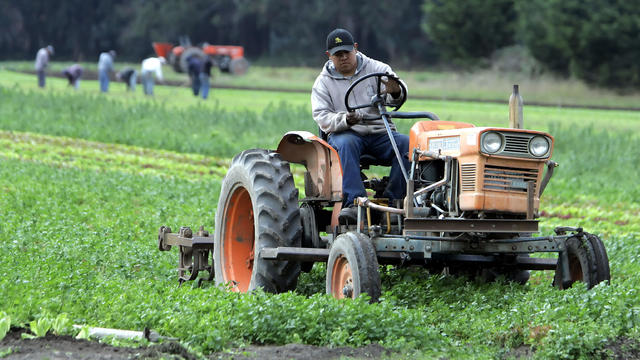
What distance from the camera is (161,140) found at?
22594mm

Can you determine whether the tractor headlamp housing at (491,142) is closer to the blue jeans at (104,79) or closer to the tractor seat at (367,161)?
Result: the tractor seat at (367,161)

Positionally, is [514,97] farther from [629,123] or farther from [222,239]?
[629,123]

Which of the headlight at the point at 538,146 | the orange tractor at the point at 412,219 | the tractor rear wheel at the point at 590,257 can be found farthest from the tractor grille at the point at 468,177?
the tractor rear wheel at the point at 590,257

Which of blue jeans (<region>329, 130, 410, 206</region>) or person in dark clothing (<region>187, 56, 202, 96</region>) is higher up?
person in dark clothing (<region>187, 56, 202, 96</region>)

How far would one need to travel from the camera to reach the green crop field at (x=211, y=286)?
19.2 ft

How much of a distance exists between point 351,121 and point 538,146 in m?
1.57

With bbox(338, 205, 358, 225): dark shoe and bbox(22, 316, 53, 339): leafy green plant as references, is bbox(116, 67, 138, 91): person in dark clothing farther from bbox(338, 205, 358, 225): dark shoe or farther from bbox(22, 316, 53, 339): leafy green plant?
bbox(22, 316, 53, 339): leafy green plant

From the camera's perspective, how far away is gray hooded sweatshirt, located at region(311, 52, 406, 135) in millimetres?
8031

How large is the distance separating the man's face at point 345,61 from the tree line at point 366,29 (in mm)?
38178

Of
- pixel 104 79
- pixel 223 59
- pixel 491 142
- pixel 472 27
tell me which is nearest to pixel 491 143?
pixel 491 142

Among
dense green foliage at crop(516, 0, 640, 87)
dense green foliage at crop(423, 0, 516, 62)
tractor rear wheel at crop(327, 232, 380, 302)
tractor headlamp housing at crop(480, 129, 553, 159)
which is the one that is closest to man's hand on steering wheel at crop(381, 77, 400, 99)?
tractor headlamp housing at crop(480, 129, 553, 159)

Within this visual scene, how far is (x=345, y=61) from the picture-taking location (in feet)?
26.9

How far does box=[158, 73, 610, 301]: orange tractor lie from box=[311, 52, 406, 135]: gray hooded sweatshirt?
117 millimetres

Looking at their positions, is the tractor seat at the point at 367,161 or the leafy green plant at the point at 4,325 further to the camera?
the tractor seat at the point at 367,161
